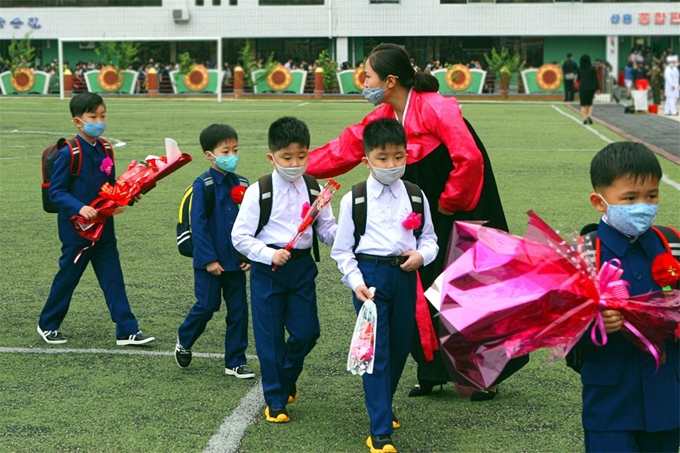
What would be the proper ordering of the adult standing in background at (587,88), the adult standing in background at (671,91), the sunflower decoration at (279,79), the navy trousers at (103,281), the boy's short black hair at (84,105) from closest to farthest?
the boy's short black hair at (84,105) < the navy trousers at (103,281) < the adult standing in background at (587,88) < the adult standing in background at (671,91) < the sunflower decoration at (279,79)

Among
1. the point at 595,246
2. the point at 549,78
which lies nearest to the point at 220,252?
the point at 595,246

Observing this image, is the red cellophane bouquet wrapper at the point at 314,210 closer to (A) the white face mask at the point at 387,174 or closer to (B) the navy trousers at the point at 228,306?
(A) the white face mask at the point at 387,174

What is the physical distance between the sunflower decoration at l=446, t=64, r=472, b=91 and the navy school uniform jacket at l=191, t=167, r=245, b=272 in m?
39.8

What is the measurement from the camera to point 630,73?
4650 cm

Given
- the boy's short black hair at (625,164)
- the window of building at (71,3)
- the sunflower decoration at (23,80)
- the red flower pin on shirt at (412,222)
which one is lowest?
the red flower pin on shirt at (412,222)

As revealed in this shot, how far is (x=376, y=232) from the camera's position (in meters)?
4.64

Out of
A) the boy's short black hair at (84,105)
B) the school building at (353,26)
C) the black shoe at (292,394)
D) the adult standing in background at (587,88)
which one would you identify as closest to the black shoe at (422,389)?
the black shoe at (292,394)

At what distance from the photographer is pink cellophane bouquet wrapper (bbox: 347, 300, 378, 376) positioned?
177 inches

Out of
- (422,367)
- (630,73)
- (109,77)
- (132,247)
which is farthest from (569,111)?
(422,367)

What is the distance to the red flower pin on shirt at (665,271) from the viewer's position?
3.44m

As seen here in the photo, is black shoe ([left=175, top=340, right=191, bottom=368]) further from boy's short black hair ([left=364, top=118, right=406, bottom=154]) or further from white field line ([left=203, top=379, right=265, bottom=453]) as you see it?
boy's short black hair ([left=364, top=118, right=406, bottom=154])

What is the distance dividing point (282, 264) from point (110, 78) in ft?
144

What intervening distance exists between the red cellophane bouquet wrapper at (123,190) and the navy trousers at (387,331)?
6.90ft

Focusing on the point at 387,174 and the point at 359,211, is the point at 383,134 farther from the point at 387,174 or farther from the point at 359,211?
the point at 359,211
